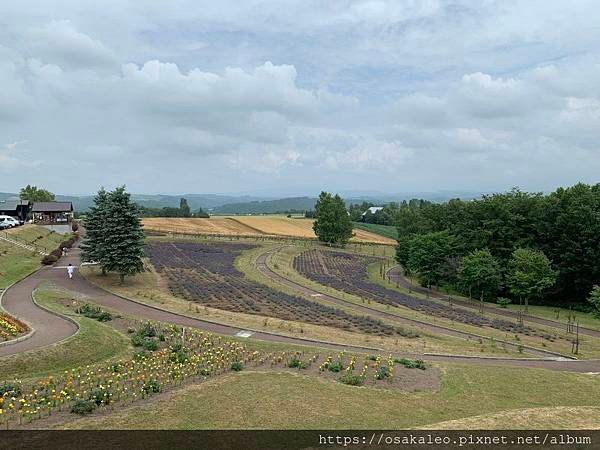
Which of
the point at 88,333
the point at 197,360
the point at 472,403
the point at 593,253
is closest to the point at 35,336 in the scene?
the point at 88,333

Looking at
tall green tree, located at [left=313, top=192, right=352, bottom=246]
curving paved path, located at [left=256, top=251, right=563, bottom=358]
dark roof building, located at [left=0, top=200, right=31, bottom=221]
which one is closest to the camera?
curving paved path, located at [left=256, top=251, right=563, bottom=358]

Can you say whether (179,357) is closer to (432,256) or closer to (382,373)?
(382,373)

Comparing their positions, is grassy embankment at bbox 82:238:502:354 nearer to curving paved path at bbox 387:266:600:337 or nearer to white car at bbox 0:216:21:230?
curving paved path at bbox 387:266:600:337

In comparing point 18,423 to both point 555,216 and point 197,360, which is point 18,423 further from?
point 555,216

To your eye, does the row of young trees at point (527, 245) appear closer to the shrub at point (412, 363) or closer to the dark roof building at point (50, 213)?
the shrub at point (412, 363)

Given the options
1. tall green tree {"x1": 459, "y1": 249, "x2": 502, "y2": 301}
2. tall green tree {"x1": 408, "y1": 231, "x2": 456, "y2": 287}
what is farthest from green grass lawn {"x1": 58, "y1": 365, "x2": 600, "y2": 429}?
tall green tree {"x1": 408, "y1": 231, "x2": 456, "y2": 287}

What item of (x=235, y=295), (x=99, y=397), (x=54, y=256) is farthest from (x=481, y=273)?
(x=54, y=256)
